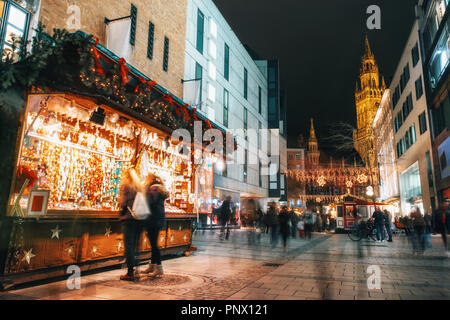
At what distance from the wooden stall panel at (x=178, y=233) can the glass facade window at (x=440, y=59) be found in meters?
22.9

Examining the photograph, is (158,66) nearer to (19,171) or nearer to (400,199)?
(19,171)

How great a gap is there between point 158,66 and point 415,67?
26517mm

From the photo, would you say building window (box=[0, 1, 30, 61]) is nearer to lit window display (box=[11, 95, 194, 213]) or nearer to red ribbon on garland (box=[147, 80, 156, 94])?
lit window display (box=[11, 95, 194, 213])

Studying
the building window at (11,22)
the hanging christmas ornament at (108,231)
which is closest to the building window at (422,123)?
the hanging christmas ornament at (108,231)

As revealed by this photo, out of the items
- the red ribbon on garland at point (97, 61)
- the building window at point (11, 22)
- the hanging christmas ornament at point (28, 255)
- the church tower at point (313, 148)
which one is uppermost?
the church tower at point (313, 148)

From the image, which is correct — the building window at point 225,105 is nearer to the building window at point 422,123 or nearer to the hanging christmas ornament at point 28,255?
the building window at point 422,123

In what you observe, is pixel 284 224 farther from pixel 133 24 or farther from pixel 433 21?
pixel 433 21

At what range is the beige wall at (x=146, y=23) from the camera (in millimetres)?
10742

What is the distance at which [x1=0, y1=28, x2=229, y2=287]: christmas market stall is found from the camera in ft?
16.3

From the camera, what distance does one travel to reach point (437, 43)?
24000mm

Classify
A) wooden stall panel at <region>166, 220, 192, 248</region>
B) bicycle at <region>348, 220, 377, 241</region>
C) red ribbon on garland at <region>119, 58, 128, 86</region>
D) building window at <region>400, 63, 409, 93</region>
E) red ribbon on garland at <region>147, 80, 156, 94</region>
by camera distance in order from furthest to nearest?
building window at <region>400, 63, 409, 93</region> < bicycle at <region>348, 220, 377, 241</region> < wooden stall panel at <region>166, 220, 192, 248</region> < red ribbon on garland at <region>147, 80, 156, 94</region> < red ribbon on garland at <region>119, 58, 128, 86</region>

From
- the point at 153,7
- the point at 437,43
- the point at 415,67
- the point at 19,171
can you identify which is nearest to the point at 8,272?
the point at 19,171

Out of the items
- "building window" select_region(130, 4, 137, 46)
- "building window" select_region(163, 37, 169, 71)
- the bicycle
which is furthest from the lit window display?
the bicycle

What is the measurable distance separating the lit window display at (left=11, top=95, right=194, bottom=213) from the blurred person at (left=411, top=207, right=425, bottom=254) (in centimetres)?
945
